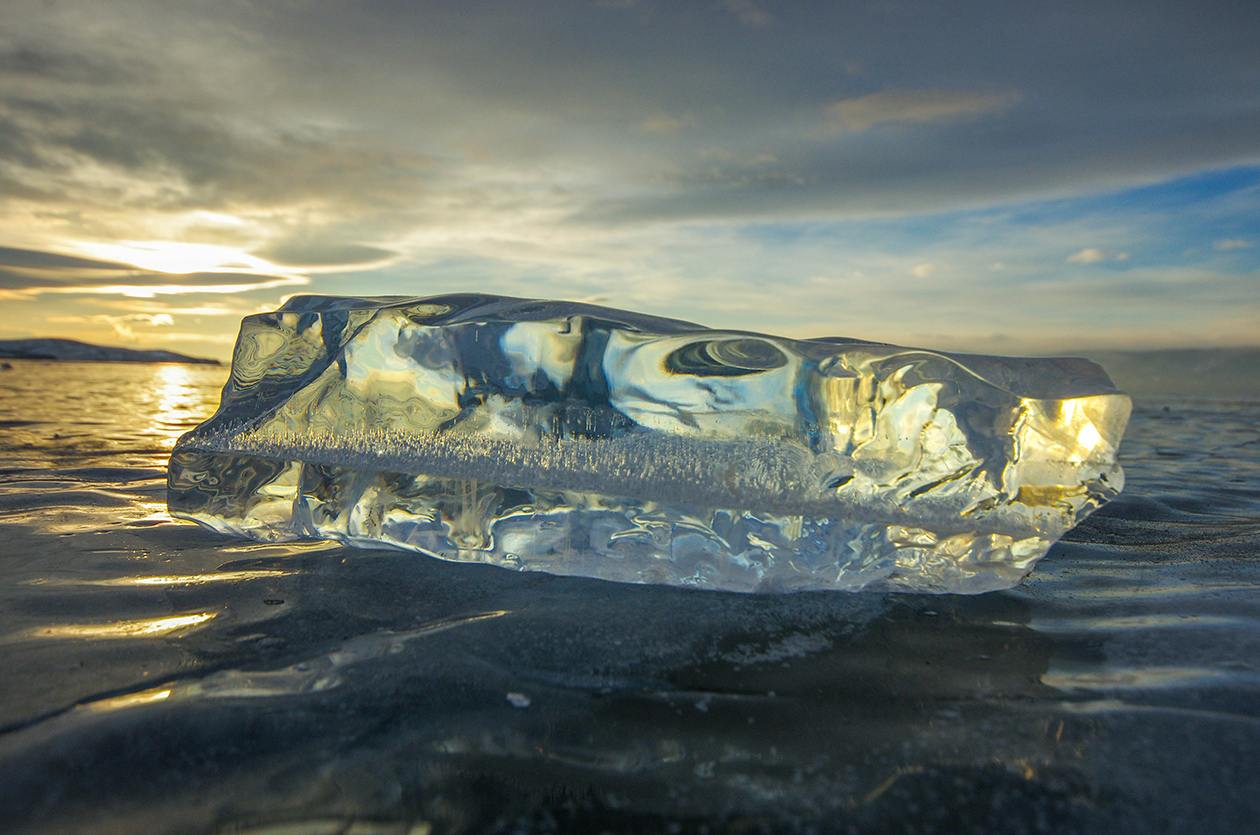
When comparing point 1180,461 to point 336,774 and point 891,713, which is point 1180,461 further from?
point 336,774

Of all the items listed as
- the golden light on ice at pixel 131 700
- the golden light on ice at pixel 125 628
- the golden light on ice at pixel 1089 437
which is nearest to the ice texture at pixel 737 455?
the golden light on ice at pixel 1089 437

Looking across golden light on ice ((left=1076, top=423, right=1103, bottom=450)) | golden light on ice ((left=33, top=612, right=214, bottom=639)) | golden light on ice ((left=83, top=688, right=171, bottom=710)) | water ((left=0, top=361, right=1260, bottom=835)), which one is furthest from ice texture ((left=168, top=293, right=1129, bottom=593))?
golden light on ice ((left=83, top=688, right=171, bottom=710))

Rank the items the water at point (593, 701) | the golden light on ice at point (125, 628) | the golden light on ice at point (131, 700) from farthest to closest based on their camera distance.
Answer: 1. the golden light on ice at point (125, 628)
2. the golden light on ice at point (131, 700)
3. the water at point (593, 701)

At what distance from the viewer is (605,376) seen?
179 cm

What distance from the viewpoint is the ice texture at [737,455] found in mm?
1701

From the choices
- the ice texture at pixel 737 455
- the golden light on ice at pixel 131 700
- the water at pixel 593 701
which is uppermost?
the ice texture at pixel 737 455

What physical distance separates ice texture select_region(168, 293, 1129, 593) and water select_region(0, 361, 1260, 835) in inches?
4.5

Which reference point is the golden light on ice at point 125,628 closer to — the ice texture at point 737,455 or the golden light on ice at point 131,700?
the golden light on ice at point 131,700

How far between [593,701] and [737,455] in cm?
81

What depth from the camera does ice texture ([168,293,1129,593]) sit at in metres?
1.70

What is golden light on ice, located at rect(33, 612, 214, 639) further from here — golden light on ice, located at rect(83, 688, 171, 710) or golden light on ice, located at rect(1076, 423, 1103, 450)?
golden light on ice, located at rect(1076, 423, 1103, 450)

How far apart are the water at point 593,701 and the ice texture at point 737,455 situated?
0.11 m

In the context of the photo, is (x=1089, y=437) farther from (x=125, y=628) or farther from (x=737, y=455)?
(x=125, y=628)

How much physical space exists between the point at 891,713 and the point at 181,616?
138 cm
